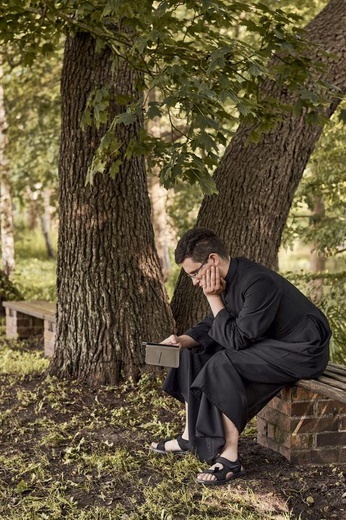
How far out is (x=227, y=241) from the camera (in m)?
6.76

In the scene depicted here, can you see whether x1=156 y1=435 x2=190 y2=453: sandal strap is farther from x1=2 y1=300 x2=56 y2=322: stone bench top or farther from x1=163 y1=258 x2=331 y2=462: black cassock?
x1=2 y1=300 x2=56 y2=322: stone bench top

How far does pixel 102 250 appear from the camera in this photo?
6.70 meters

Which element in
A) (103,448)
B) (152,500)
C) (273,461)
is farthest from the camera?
(103,448)

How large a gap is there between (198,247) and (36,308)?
4828 mm

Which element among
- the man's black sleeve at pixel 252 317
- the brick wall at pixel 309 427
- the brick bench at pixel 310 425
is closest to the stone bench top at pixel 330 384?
the brick bench at pixel 310 425

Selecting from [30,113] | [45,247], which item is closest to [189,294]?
[30,113]

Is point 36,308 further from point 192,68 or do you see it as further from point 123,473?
point 123,473

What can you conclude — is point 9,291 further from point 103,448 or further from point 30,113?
point 103,448

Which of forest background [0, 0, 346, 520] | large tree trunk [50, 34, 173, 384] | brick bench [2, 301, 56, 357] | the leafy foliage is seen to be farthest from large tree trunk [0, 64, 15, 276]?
the leafy foliage

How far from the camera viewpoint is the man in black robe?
178 inches

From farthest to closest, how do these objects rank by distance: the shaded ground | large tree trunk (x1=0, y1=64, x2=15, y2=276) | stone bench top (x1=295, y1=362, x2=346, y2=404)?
large tree trunk (x1=0, y1=64, x2=15, y2=276)
stone bench top (x1=295, y1=362, x2=346, y2=404)
the shaded ground

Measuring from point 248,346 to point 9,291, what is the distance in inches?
302

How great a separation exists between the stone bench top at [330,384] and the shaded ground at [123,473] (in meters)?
0.53

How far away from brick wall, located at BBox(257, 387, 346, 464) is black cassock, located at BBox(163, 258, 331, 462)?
0.58 feet
